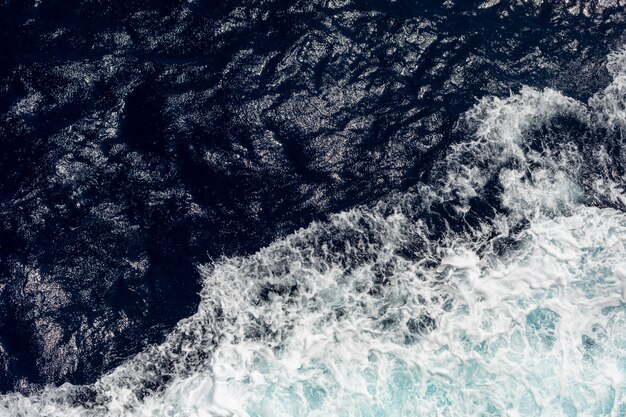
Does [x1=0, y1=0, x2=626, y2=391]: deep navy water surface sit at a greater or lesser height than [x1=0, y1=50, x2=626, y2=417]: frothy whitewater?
greater

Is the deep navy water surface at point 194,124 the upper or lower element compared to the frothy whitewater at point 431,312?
upper

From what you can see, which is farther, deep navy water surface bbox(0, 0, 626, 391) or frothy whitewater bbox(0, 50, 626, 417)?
deep navy water surface bbox(0, 0, 626, 391)

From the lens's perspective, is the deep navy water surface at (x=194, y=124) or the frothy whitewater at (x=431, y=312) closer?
the frothy whitewater at (x=431, y=312)

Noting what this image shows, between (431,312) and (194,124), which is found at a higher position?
(194,124)

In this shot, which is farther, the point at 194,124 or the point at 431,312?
the point at 194,124
